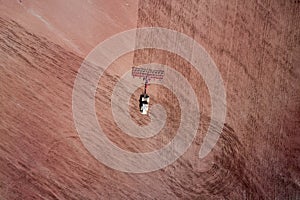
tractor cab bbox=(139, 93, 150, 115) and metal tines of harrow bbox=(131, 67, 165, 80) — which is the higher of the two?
metal tines of harrow bbox=(131, 67, 165, 80)

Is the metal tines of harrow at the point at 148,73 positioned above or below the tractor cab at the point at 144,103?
above

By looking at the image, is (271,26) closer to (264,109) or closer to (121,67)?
(264,109)

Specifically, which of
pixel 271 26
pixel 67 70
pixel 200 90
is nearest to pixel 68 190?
pixel 67 70
